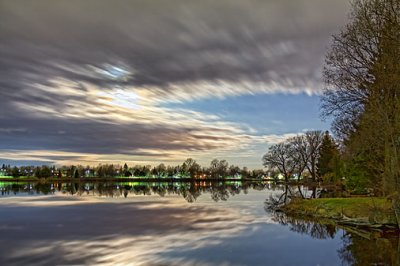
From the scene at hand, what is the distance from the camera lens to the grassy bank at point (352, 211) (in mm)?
21797

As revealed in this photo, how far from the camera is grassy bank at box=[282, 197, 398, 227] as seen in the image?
21797 millimetres

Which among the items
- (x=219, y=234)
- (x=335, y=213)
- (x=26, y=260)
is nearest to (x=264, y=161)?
(x=335, y=213)

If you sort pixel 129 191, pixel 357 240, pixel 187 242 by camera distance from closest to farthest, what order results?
pixel 187 242 → pixel 357 240 → pixel 129 191

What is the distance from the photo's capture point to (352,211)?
25.2m

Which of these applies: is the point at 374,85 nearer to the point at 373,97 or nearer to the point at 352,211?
the point at 373,97

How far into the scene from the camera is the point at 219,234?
19.9 metres

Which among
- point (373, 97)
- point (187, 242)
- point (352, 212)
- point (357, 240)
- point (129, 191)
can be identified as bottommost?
point (357, 240)

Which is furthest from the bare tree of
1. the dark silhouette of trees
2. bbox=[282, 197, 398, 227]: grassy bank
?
bbox=[282, 197, 398, 227]: grassy bank

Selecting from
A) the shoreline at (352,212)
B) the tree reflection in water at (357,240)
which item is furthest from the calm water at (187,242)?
the shoreline at (352,212)

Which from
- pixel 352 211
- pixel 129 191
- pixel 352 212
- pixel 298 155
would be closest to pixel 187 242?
pixel 352 212

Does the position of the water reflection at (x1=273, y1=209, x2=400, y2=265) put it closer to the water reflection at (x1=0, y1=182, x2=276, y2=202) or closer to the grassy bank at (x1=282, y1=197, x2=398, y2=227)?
the grassy bank at (x1=282, y1=197, x2=398, y2=227)

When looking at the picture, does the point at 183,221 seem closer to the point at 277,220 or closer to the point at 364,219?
the point at 277,220

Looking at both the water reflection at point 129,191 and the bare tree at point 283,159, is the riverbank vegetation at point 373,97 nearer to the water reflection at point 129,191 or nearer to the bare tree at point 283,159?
the water reflection at point 129,191

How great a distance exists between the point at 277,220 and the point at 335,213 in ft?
14.7
